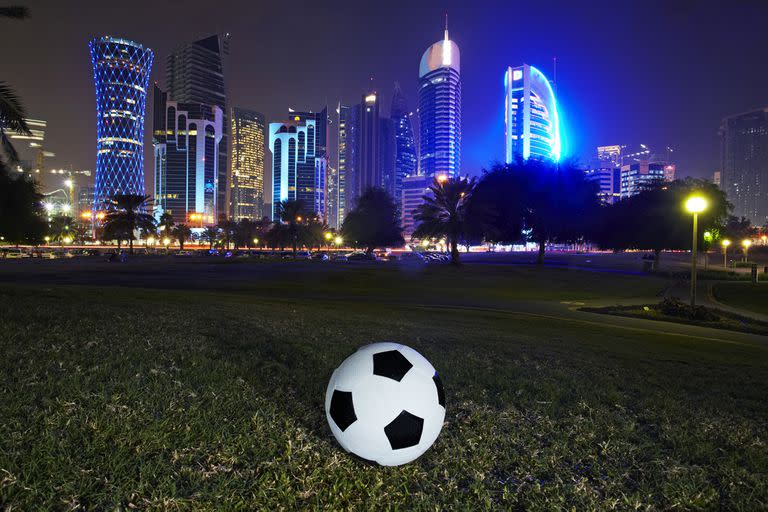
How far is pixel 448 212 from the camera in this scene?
180 feet

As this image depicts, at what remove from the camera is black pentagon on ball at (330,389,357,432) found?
396cm

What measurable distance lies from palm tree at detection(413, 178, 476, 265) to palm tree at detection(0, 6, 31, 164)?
1662 inches

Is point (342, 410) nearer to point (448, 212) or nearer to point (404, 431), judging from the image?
point (404, 431)

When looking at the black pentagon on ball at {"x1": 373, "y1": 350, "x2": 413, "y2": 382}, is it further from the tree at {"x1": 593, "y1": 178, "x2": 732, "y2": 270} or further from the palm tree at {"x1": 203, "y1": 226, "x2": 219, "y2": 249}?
the palm tree at {"x1": 203, "y1": 226, "x2": 219, "y2": 249}

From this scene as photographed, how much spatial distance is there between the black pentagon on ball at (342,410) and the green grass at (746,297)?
88.1 feet

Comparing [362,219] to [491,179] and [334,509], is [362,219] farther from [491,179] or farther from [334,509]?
[334,509]

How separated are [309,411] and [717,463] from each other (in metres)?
4.41

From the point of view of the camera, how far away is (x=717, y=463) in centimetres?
446

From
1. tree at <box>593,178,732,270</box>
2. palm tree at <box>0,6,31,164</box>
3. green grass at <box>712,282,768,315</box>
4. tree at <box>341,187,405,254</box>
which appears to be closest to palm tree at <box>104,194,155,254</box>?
tree at <box>341,187,405,254</box>

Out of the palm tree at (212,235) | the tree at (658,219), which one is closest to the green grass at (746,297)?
the tree at (658,219)

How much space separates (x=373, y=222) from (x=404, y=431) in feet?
230

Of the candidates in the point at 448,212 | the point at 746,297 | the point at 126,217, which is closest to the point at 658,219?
the point at 448,212

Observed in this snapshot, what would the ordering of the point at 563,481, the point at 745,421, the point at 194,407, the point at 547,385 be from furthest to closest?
the point at 547,385 < the point at 745,421 < the point at 194,407 < the point at 563,481

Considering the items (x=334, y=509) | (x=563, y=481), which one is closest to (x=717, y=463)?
(x=563, y=481)
